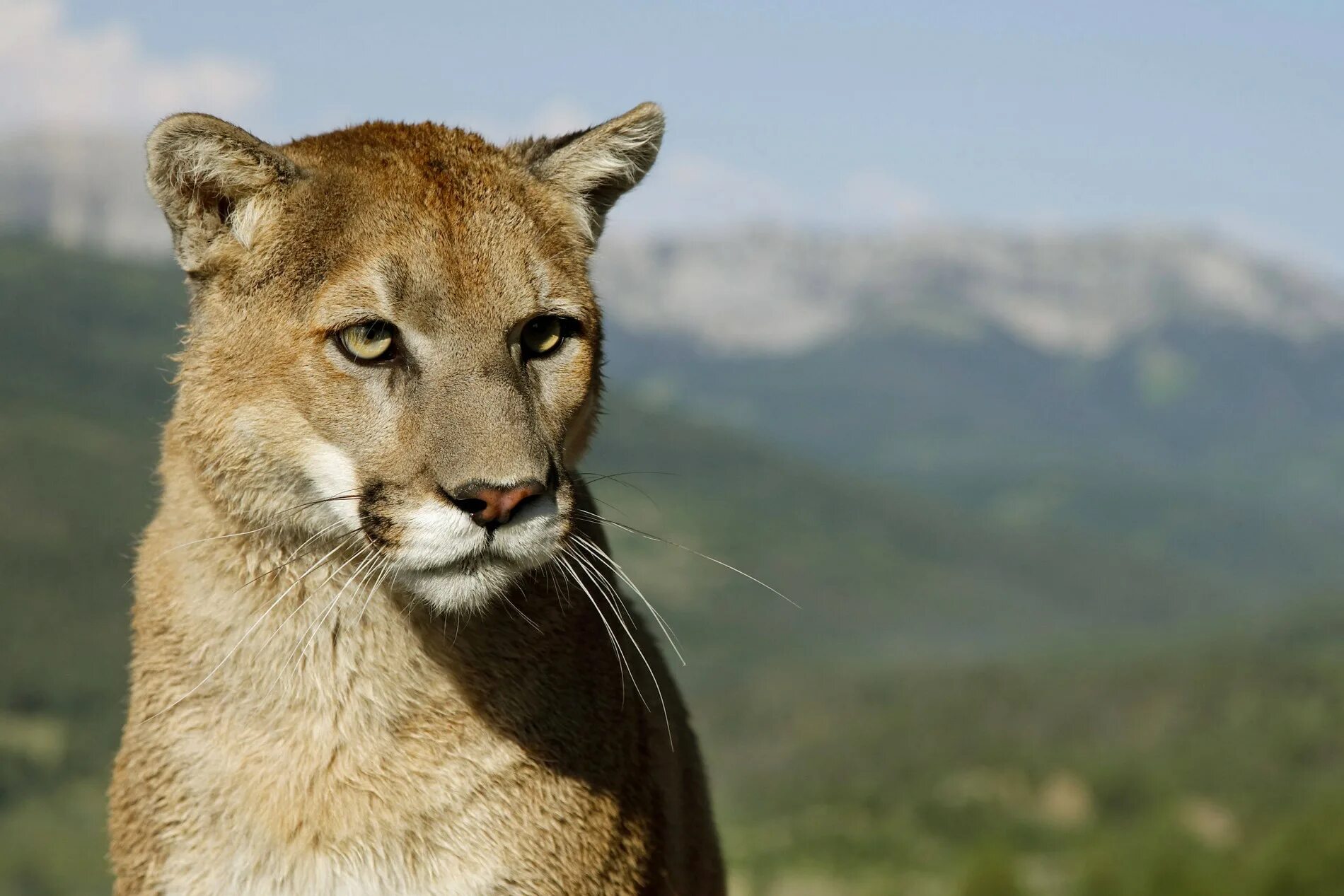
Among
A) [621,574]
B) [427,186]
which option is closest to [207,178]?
[427,186]

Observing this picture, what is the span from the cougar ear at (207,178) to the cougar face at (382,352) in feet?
0.03

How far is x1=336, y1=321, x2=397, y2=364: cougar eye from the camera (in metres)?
8.12

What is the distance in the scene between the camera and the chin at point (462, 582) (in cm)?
777

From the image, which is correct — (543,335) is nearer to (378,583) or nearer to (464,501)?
(464,501)

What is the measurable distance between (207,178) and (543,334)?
2.05 metres

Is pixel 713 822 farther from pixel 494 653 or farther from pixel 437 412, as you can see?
pixel 437 412

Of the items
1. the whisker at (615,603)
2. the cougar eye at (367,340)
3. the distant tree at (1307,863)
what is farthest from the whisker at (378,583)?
the distant tree at (1307,863)

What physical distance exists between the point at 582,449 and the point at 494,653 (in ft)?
4.62

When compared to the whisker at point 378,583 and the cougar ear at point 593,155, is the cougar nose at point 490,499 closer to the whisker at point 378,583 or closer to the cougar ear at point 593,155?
the whisker at point 378,583

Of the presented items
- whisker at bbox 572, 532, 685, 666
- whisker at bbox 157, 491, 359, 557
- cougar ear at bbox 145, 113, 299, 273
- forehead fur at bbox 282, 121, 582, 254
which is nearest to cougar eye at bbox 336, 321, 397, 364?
forehead fur at bbox 282, 121, 582, 254

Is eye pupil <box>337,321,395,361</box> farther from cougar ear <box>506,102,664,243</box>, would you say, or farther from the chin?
cougar ear <box>506,102,664,243</box>

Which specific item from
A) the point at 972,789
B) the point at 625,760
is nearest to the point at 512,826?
the point at 625,760

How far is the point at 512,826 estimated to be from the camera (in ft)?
27.2

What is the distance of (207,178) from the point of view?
848cm
